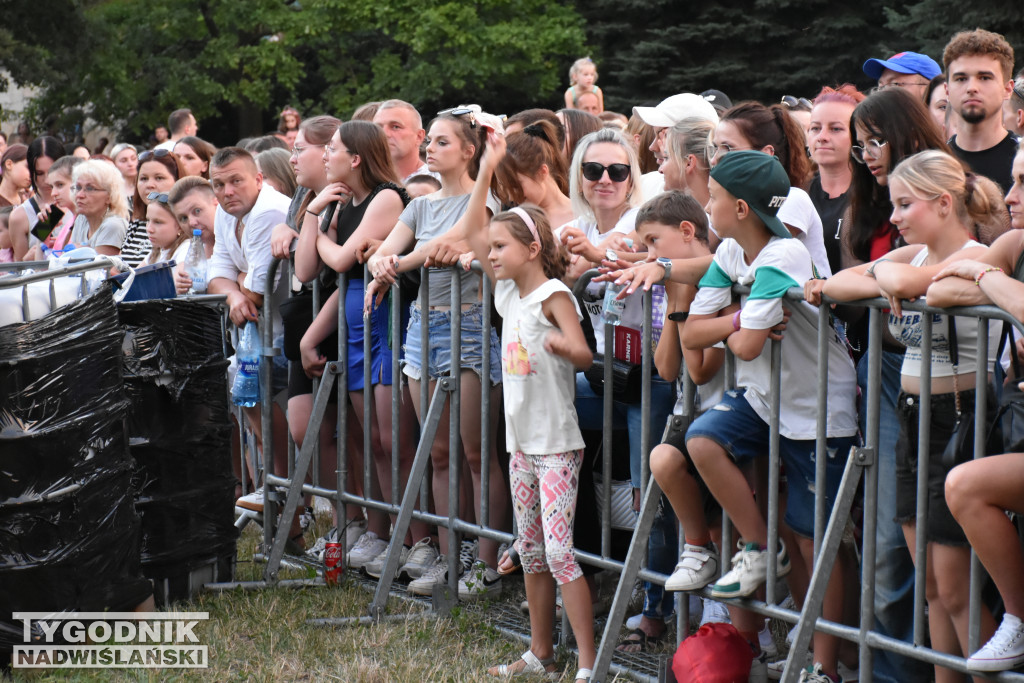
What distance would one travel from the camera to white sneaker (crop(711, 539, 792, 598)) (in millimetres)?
4234

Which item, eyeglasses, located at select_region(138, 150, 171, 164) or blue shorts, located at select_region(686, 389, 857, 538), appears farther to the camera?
eyeglasses, located at select_region(138, 150, 171, 164)

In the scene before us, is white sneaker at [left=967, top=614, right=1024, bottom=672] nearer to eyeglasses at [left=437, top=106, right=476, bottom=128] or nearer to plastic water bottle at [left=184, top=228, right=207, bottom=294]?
eyeglasses at [left=437, top=106, right=476, bottom=128]

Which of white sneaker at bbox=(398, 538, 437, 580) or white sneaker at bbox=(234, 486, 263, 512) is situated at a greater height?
white sneaker at bbox=(234, 486, 263, 512)

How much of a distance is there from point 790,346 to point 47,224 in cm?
767

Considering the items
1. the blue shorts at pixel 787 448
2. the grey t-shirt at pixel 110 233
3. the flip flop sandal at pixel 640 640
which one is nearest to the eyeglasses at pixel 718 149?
the blue shorts at pixel 787 448

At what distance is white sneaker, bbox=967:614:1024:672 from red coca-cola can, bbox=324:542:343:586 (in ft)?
11.2

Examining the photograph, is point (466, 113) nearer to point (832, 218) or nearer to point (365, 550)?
point (832, 218)

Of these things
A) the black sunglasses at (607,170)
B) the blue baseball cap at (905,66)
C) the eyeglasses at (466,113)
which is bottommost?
the black sunglasses at (607,170)

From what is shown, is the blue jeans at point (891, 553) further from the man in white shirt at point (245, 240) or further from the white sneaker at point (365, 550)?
the man in white shirt at point (245, 240)

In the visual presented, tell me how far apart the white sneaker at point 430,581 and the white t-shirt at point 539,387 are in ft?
3.96

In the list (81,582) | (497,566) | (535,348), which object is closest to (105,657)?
(81,582)

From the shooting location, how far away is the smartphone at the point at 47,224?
395 inches

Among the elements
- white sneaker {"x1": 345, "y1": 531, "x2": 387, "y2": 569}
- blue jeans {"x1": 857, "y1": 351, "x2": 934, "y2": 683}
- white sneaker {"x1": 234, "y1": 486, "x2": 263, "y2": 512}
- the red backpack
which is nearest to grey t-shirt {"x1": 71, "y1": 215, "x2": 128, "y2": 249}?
white sneaker {"x1": 234, "y1": 486, "x2": 263, "y2": 512}

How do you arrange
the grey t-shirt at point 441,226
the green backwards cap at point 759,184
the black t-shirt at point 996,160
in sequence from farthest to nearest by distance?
the grey t-shirt at point 441,226 → the black t-shirt at point 996,160 → the green backwards cap at point 759,184
